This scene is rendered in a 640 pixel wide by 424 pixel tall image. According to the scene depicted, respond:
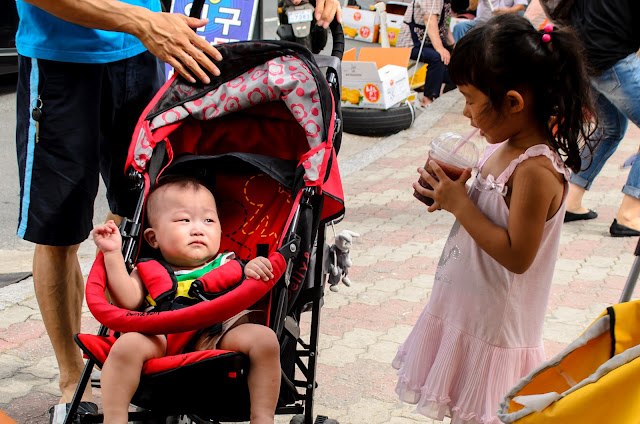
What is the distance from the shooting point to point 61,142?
2820 mm

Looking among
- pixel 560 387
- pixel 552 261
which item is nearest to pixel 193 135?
pixel 552 261

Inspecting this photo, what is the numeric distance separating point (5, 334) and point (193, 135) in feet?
5.39

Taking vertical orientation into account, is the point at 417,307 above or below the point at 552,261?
below

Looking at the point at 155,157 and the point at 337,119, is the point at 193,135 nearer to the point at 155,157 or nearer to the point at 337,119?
the point at 155,157

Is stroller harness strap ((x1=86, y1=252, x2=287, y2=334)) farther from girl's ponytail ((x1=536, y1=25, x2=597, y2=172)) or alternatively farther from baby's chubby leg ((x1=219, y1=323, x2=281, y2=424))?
girl's ponytail ((x1=536, y1=25, x2=597, y2=172))

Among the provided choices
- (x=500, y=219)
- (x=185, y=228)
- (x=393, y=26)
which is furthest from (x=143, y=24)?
(x=393, y=26)

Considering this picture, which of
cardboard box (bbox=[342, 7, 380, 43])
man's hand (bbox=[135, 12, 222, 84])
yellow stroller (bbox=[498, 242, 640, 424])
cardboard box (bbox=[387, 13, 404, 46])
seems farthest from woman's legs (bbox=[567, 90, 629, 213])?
cardboard box (bbox=[342, 7, 380, 43])

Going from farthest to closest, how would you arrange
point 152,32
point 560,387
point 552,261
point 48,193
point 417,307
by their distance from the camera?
1. point 417,307
2. point 48,193
3. point 152,32
4. point 552,261
5. point 560,387

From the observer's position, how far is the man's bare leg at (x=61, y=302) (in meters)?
2.98

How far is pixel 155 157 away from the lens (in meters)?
2.68

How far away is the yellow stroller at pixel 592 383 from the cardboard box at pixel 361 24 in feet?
34.1

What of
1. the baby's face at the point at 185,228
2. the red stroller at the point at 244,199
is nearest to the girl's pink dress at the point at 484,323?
the red stroller at the point at 244,199

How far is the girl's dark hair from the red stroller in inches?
24.9

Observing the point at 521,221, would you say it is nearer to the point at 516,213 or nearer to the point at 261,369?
the point at 516,213
